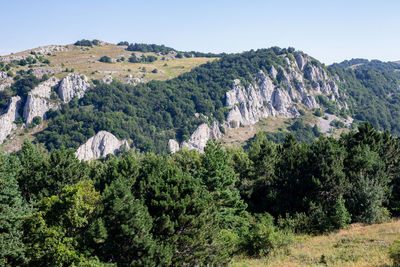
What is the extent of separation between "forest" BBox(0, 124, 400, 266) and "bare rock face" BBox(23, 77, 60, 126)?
142943mm

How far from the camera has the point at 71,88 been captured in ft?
636

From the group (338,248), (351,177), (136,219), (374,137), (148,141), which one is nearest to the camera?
(136,219)

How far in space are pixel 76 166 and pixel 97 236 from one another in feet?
75.7

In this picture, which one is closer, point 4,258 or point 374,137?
point 4,258

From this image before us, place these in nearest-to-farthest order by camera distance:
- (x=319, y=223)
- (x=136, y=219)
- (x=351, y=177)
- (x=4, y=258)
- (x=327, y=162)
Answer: (x=136, y=219) → (x=4, y=258) → (x=319, y=223) → (x=327, y=162) → (x=351, y=177)

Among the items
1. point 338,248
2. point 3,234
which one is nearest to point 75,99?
point 3,234

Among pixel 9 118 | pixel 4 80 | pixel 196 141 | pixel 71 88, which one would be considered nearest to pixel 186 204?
pixel 196 141

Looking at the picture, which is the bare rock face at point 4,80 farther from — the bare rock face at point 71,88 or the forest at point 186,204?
the forest at point 186,204

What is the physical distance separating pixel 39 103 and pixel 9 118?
1834cm

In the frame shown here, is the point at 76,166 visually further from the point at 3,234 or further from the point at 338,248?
the point at 338,248

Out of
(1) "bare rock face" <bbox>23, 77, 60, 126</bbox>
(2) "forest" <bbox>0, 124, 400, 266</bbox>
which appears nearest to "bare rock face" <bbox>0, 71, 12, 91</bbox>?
(1) "bare rock face" <bbox>23, 77, 60, 126</bbox>

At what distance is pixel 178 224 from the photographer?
27.9 metres

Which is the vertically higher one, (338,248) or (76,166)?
(76,166)

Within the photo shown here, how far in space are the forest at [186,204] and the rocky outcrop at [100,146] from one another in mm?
119061
